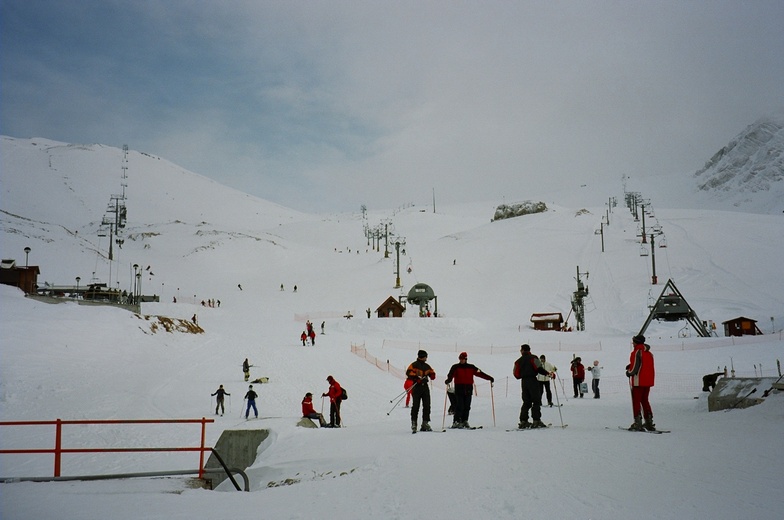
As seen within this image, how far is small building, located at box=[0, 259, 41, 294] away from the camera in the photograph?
38938mm

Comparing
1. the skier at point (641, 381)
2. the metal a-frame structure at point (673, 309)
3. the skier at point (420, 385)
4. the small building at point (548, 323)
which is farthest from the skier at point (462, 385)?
the small building at point (548, 323)

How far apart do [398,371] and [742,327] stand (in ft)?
92.7

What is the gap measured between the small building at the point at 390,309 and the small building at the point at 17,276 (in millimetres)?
28485

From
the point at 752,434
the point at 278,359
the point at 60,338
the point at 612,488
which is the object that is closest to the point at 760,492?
the point at 612,488

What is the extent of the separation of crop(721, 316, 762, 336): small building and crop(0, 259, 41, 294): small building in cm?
5216

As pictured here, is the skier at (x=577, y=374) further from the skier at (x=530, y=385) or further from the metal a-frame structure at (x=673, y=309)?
the metal a-frame structure at (x=673, y=309)

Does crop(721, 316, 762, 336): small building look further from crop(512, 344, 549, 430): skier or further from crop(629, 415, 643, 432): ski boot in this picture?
crop(512, 344, 549, 430): skier

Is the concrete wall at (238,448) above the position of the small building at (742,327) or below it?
below

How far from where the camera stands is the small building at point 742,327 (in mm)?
39594

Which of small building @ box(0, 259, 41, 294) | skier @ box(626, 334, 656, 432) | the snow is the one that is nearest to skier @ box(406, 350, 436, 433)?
the snow

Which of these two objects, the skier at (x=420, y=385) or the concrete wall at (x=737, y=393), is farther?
the concrete wall at (x=737, y=393)

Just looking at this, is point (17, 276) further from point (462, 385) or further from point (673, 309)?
point (673, 309)

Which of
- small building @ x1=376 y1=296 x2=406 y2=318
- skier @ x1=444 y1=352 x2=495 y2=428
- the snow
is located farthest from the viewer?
small building @ x1=376 y1=296 x2=406 y2=318

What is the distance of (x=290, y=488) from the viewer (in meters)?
7.32
